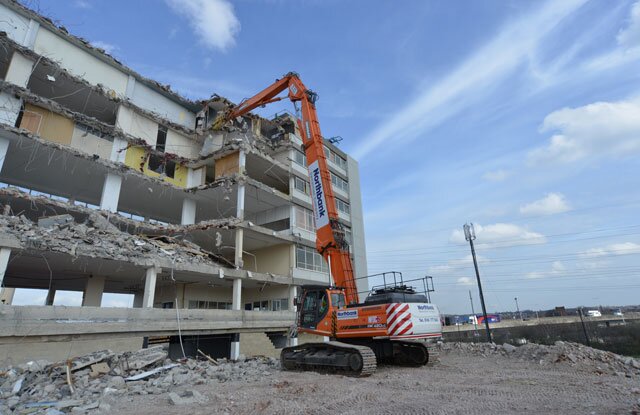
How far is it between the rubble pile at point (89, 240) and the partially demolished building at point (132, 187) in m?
0.08

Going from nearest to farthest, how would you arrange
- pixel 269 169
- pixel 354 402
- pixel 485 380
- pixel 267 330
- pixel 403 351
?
pixel 354 402 → pixel 485 380 → pixel 403 351 → pixel 267 330 → pixel 269 169

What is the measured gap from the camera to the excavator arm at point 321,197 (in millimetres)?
13484

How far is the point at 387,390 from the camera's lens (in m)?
8.66

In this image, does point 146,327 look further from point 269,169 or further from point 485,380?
point 269,169

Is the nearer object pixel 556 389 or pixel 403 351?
pixel 556 389

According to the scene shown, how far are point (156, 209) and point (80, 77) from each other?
38.0ft

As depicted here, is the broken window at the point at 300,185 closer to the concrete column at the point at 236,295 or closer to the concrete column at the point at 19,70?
the concrete column at the point at 236,295

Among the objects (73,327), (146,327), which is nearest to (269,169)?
(146,327)

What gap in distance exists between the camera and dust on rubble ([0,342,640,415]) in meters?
7.07

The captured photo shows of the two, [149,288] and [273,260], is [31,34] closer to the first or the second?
[149,288]

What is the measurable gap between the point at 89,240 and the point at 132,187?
9.32 m

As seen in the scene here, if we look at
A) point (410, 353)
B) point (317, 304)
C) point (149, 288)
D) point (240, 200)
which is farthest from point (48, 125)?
point (410, 353)

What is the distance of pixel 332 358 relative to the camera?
38.2 ft

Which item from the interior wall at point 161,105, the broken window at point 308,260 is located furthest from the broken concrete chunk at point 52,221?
the broken window at point 308,260
